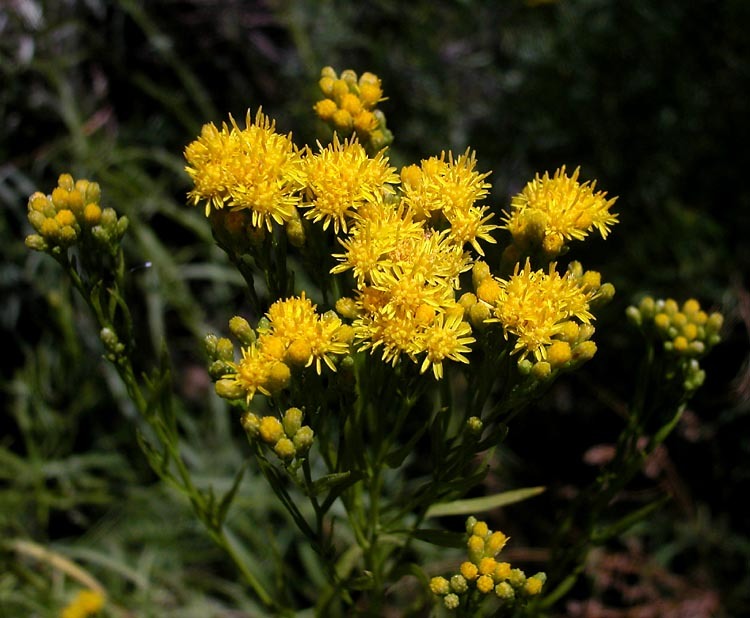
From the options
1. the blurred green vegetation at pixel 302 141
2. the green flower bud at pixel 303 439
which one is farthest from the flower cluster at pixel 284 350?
the blurred green vegetation at pixel 302 141

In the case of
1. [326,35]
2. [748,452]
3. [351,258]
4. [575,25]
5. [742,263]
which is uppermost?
[575,25]

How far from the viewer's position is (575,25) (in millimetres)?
3865

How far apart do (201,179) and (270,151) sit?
16 centimetres

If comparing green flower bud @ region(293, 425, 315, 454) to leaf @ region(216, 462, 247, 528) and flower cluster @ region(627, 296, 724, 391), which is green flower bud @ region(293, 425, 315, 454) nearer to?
leaf @ region(216, 462, 247, 528)

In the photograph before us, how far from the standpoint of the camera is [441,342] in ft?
4.91

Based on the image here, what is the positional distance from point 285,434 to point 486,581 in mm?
502

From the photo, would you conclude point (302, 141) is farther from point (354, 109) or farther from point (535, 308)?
point (535, 308)

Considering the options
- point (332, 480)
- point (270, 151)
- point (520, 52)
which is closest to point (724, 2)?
point (520, 52)

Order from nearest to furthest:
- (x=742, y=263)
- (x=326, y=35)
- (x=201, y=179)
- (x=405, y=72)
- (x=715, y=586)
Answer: (x=201, y=179) < (x=715, y=586) < (x=742, y=263) < (x=326, y=35) < (x=405, y=72)

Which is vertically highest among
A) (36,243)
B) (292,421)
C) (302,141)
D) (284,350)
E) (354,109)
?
(302,141)

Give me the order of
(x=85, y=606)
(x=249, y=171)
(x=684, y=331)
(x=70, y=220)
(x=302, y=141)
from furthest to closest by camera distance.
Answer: (x=302, y=141) < (x=85, y=606) < (x=684, y=331) < (x=70, y=220) < (x=249, y=171)

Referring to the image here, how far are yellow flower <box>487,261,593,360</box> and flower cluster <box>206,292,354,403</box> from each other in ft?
1.07

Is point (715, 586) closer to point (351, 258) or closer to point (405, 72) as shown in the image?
point (351, 258)

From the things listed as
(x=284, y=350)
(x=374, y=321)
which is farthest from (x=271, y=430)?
(x=374, y=321)
